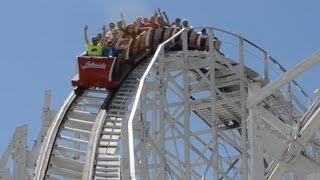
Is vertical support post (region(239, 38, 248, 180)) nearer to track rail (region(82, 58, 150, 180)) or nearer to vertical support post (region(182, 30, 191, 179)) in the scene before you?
vertical support post (region(182, 30, 191, 179))

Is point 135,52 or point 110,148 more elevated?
point 135,52

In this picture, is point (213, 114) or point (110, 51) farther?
point (110, 51)

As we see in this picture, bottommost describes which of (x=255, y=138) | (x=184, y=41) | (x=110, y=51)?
(x=255, y=138)

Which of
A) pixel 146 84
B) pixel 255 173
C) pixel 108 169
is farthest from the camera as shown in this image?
pixel 146 84

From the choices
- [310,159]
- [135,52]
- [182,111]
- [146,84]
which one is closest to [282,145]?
[310,159]

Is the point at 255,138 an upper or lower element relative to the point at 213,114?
upper

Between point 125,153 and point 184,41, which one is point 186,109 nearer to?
point 184,41

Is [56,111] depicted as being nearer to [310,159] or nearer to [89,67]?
[89,67]

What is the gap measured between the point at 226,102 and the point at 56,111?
3.11 meters

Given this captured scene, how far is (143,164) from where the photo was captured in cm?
1343

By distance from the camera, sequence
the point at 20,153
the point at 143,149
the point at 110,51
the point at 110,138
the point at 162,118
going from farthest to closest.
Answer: the point at 110,51 < the point at 162,118 < the point at 20,153 < the point at 110,138 < the point at 143,149

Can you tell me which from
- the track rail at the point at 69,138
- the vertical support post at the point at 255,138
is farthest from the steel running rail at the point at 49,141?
the vertical support post at the point at 255,138

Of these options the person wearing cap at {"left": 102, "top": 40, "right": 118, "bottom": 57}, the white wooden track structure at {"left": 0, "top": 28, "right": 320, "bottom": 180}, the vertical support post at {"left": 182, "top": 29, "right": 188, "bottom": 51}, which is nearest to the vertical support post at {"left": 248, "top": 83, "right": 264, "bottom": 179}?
the white wooden track structure at {"left": 0, "top": 28, "right": 320, "bottom": 180}

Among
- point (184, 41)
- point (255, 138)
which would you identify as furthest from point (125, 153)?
point (184, 41)
